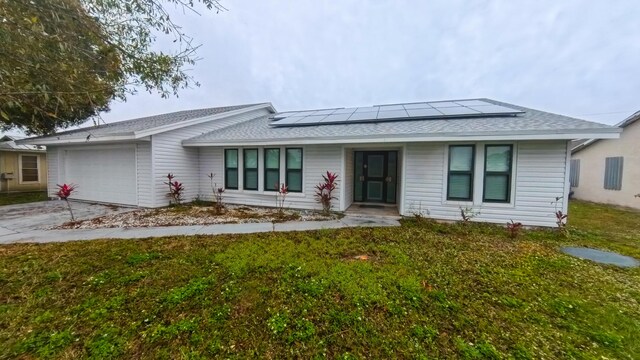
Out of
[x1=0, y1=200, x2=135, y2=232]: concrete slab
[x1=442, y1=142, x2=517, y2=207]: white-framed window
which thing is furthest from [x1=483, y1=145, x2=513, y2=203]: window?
[x1=0, y1=200, x2=135, y2=232]: concrete slab

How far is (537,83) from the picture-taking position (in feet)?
58.4

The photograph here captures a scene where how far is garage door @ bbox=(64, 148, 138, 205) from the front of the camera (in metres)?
8.53

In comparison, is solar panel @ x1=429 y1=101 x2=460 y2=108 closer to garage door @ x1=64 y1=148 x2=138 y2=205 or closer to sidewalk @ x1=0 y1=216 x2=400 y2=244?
sidewalk @ x1=0 y1=216 x2=400 y2=244

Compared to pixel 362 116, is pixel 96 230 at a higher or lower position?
lower

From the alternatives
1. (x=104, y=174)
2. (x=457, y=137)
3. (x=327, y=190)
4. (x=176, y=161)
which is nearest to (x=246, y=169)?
(x=176, y=161)

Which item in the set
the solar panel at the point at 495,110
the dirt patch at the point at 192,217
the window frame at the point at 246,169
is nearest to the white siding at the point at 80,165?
the dirt patch at the point at 192,217

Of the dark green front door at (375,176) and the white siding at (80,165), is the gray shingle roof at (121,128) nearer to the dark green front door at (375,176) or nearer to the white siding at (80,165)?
the white siding at (80,165)

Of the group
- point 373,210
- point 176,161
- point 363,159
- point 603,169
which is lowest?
point 373,210

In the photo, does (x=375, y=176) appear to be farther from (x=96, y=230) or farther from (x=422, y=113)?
(x=96, y=230)

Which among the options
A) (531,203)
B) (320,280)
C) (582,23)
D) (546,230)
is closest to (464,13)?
(582,23)

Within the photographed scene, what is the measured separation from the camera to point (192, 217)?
6.92 m

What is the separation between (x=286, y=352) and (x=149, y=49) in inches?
237

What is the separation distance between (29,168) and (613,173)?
29.5 metres

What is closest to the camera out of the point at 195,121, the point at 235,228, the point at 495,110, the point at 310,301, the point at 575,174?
the point at 310,301
